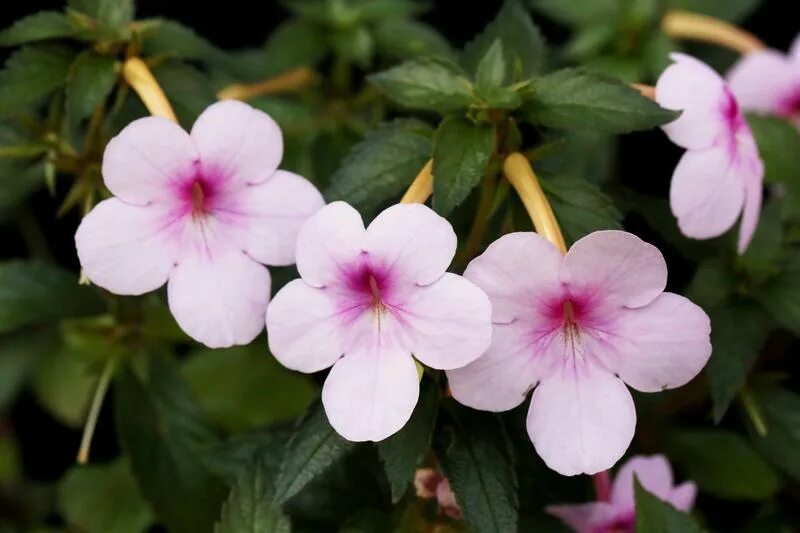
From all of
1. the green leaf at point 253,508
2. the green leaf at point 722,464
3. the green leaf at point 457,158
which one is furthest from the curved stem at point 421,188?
the green leaf at point 722,464

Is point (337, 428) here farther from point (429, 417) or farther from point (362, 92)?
point (362, 92)

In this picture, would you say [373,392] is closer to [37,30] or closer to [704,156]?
[704,156]

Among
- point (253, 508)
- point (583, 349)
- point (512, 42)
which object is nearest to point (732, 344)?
point (583, 349)

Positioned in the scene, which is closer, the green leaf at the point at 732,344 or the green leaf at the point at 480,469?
the green leaf at the point at 480,469

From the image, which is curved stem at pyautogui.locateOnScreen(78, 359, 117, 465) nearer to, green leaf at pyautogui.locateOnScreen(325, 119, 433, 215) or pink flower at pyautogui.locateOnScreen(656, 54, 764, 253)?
green leaf at pyautogui.locateOnScreen(325, 119, 433, 215)

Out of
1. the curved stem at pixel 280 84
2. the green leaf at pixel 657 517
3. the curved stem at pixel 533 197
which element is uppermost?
the curved stem at pixel 533 197

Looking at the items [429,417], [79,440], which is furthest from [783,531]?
[79,440]

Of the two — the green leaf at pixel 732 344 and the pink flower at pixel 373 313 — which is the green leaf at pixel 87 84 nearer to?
the pink flower at pixel 373 313
